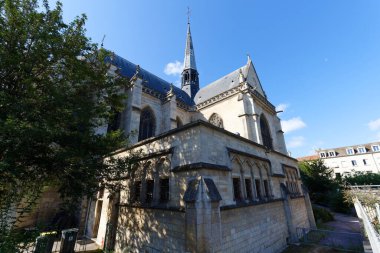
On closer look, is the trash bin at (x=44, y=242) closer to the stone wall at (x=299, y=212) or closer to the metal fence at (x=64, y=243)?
the metal fence at (x=64, y=243)

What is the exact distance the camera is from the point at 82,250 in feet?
27.8

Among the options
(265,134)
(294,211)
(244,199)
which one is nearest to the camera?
(244,199)

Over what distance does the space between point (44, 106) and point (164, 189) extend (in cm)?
483

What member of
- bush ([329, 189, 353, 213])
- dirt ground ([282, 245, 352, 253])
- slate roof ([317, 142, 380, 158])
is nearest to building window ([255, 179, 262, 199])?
dirt ground ([282, 245, 352, 253])

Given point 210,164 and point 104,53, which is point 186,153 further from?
point 104,53

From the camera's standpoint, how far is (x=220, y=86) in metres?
22.6

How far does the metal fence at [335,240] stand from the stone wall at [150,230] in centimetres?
823

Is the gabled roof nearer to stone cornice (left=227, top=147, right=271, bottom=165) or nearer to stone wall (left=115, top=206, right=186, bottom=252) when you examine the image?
stone cornice (left=227, top=147, right=271, bottom=165)

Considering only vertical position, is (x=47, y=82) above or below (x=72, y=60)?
below

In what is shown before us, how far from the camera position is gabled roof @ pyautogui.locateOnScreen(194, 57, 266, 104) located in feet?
66.2

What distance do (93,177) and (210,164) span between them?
4030mm

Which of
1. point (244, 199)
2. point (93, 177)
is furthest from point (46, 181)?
point (244, 199)

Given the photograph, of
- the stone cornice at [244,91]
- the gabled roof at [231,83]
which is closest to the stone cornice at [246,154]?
the stone cornice at [244,91]

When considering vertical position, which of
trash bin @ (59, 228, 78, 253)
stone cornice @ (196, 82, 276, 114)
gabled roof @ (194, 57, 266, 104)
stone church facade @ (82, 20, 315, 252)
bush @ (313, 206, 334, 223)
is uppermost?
gabled roof @ (194, 57, 266, 104)
